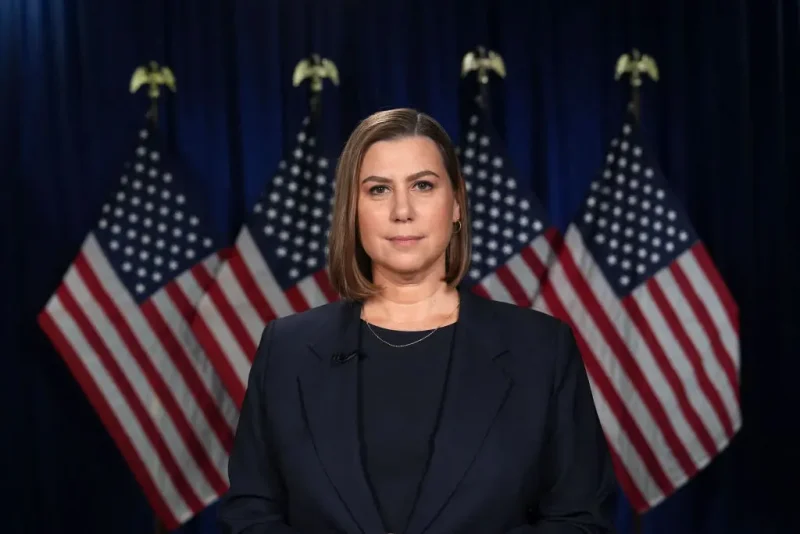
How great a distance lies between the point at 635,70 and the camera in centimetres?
413

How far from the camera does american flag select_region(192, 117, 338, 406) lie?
3.80 m

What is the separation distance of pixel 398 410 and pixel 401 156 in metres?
0.42

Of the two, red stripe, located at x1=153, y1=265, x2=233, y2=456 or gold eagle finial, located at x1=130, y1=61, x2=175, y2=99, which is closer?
red stripe, located at x1=153, y1=265, x2=233, y2=456

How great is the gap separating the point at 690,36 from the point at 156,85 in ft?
7.59

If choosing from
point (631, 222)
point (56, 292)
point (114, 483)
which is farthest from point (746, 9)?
point (114, 483)

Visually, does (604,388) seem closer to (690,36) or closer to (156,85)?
(690,36)

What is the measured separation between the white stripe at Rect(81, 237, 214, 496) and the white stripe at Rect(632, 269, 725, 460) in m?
1.82

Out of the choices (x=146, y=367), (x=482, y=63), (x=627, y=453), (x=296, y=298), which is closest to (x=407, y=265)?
(x=296, y=298)

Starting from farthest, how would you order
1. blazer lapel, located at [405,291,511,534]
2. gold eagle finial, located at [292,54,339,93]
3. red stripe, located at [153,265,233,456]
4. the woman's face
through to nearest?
gold eagle finial, located at [292,54,339,93] → red stripe, located at [153,265,233,456] → the woman's face → blazer lapel, located at [405,291,511,534]

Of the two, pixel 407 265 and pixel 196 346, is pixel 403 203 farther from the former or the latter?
pixel 196 346

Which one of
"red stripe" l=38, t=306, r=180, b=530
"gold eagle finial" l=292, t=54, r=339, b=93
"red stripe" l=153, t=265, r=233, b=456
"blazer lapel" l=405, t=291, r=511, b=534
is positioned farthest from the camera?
"gold eagle finial" l=292, t=54, r=339, b=93

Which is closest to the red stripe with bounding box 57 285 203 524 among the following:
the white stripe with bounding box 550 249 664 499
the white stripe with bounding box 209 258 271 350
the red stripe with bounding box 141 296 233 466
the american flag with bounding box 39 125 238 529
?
the american flag with bounding box 39 125 238 529

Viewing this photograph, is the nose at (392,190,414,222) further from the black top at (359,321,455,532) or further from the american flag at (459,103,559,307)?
the american flag at (459,103,559,307)

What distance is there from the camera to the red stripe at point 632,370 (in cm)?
384
